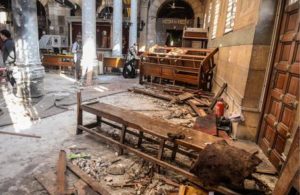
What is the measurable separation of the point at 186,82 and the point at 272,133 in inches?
195

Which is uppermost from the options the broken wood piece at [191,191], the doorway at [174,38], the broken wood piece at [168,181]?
the doorway at [174,38]

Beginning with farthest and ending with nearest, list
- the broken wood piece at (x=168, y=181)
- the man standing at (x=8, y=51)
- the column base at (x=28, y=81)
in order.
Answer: the man standing at (x=8, y=51)
the column base at (x=28, y=81)
the broken wood piece at (x=168, y=181)

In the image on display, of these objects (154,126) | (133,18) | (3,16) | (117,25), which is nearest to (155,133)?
(154,126)

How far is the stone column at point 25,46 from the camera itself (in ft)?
18.9

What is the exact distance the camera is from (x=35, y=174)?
9.18 ft

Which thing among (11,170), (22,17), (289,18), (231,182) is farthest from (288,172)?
(22,17)

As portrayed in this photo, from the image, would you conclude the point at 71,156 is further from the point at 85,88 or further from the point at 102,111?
the point at 85,88

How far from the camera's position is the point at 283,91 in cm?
319

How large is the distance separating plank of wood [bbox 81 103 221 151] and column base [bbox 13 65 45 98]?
2820mm

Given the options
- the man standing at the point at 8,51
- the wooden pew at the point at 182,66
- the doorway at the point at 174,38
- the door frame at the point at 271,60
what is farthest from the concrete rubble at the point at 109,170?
the doorway at the point at 174,38

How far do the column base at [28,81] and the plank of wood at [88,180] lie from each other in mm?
3878

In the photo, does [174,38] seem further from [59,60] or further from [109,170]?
[109,170]

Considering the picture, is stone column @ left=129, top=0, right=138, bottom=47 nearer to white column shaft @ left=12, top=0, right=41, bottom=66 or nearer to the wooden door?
white column shaft @ left=12, top=0, right=41, bottom=66

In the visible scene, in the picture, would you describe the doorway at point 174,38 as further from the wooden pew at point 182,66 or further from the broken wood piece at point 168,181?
the broken wood piece at point 168,181
